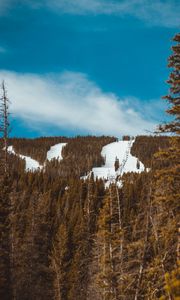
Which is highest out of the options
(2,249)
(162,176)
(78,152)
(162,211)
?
(78,152)

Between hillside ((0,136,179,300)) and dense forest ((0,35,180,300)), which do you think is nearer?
dense forest ((0,35,180,300))

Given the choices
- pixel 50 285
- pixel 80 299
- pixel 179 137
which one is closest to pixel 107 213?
pixel 179 137

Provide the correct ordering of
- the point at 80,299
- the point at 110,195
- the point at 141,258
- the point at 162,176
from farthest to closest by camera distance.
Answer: the point at 80,299, the point at 110,195, the point at 162,176, the point at 141,258

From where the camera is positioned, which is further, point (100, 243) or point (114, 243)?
point (100, 243)

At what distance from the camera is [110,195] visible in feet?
53.5

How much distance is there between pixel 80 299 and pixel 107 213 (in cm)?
2086

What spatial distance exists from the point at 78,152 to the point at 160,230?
184049 millimetres

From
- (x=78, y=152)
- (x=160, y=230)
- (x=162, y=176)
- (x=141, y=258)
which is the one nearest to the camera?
(x=141, y=258)

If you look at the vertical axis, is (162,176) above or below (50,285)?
above

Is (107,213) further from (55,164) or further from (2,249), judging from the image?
(55,164)

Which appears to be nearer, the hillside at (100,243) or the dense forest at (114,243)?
the dense forest at (114,243)

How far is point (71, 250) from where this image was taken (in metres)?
52.4

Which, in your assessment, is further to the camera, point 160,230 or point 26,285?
point 26,285

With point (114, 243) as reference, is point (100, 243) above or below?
below
